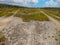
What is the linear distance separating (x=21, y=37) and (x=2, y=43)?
19.7ft

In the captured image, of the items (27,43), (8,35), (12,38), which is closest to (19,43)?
(27,43)

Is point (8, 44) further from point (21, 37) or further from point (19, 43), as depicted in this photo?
point (21, 37)

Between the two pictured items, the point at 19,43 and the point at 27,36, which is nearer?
the point at 19,43

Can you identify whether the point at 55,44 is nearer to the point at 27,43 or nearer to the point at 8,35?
the point at 27,43

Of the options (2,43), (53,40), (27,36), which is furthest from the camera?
(27,36)

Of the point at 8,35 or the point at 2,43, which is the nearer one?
the point at 2,43

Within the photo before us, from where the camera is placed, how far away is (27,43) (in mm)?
30844

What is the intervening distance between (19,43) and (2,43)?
3106 mm

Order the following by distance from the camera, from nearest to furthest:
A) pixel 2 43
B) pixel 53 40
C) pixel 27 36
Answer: pixel 2 43
pixel 53 40
pixel 27 36

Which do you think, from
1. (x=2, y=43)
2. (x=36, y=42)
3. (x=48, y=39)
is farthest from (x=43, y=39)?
(x=2, y=43)

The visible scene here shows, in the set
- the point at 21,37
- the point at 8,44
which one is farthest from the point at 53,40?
the point at 8,44

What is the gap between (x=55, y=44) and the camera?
31.0m

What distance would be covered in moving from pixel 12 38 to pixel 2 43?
442cm

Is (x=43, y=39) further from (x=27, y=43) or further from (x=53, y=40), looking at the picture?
(x=27, y=43)
